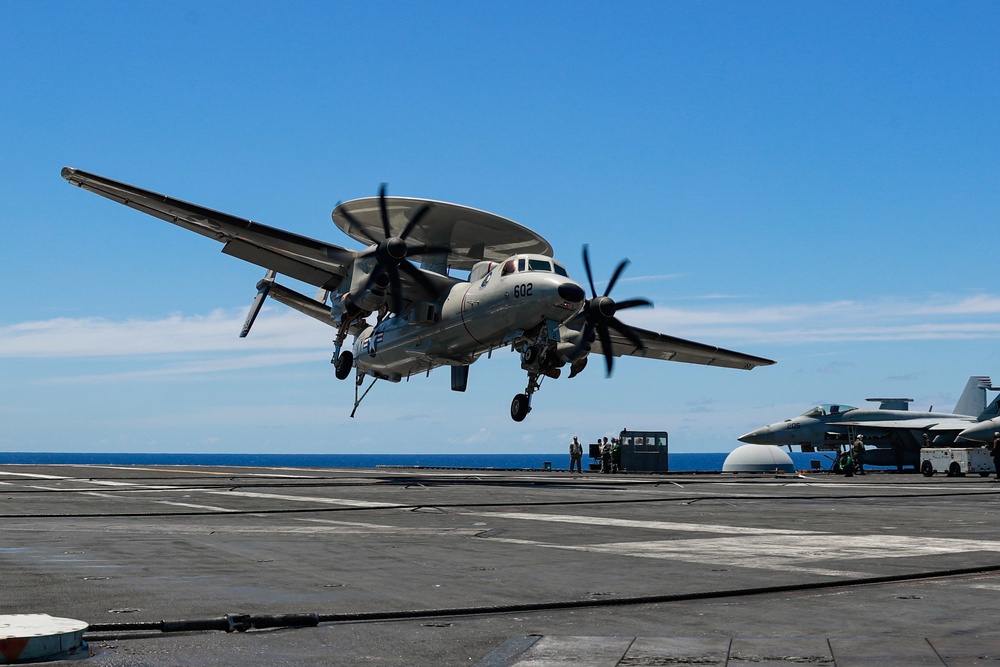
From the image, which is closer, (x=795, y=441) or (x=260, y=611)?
(x=260, y=611)

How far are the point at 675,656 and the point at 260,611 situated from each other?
3.48 m

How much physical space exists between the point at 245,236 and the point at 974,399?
6353 centimetres

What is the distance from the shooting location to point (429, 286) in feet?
145

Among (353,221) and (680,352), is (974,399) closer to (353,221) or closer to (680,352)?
(680,352)

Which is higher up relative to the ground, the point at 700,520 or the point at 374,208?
the point at 374,208

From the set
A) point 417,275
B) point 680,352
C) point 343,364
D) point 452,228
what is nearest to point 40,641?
point 417,275

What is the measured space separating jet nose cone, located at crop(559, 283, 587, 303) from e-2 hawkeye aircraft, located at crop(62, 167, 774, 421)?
38 mm

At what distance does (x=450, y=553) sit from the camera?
1240cm

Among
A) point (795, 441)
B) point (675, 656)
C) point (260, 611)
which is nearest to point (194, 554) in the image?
point (260, 611)

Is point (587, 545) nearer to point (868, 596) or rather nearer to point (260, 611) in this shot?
point (868, 596)

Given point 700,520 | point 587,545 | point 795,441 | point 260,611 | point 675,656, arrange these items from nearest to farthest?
point 675,656, point 260,611, point 587,545, point 700,520, point 795,441

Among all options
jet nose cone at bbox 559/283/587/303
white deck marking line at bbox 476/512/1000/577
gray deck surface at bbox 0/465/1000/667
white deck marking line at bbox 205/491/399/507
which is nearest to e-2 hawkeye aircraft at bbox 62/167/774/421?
jet nose cone at bbox 559/283/587/303

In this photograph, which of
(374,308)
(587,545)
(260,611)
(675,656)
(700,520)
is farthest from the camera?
(374,308)

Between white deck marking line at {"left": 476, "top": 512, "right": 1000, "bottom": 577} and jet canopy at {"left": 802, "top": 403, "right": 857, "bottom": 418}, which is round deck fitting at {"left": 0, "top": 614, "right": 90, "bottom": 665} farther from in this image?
jet canopy at {"left": 802, "top": 403, "right": 857, "bottom": 418}
